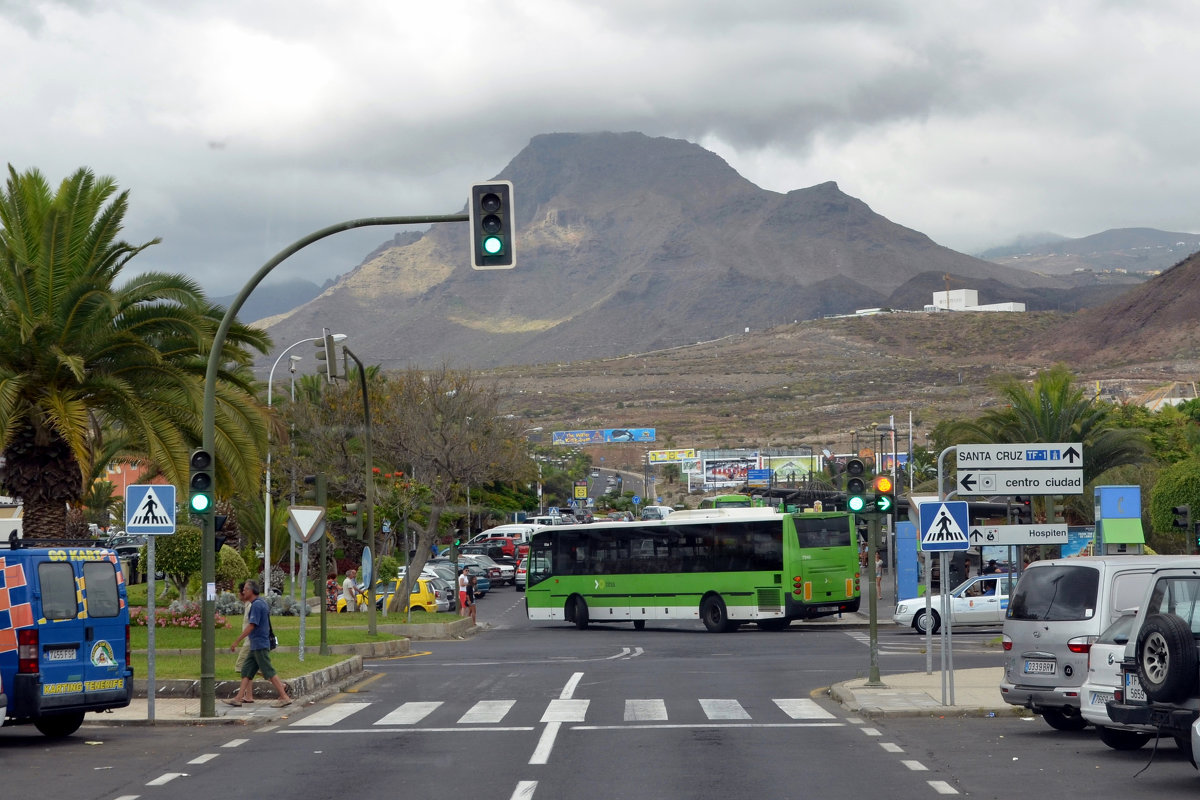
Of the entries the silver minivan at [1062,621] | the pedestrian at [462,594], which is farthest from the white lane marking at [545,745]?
the pedestrian at [462,594]

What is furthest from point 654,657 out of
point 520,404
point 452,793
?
point 520,404

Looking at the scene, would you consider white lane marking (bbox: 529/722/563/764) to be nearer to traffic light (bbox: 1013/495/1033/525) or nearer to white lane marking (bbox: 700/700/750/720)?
A: white lane marking (bbox: 700/700/750/720)

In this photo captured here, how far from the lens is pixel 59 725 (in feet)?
50.9

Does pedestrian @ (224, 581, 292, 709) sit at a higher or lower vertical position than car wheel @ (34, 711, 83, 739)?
higher

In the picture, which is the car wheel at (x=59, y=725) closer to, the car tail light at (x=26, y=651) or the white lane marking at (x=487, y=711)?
the car tail light at (x=26, y=651)

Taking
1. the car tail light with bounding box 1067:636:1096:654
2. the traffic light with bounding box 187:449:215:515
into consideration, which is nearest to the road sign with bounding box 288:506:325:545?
the traffic light with bounding box 187:449:215:515

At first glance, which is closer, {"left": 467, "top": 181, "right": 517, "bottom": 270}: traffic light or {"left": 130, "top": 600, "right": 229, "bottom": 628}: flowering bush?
{"left": 467, "top": 181, "right": 517, "bottom": 270}: traffic light

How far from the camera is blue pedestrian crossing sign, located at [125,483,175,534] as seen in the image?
16.8 meters

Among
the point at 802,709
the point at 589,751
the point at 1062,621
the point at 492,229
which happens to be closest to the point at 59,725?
the point at 589,751

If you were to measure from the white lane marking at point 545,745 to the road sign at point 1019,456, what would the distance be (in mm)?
10368

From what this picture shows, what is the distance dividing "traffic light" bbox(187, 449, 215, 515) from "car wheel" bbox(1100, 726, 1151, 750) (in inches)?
438

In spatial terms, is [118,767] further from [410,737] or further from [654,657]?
[654,657]

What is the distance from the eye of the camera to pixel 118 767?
13180 millimetres

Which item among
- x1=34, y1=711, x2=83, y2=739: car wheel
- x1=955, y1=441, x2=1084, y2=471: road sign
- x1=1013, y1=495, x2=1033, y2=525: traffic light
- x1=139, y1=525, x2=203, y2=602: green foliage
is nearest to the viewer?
x1=34, y1=711, x2=83, y2=739: car wheel
